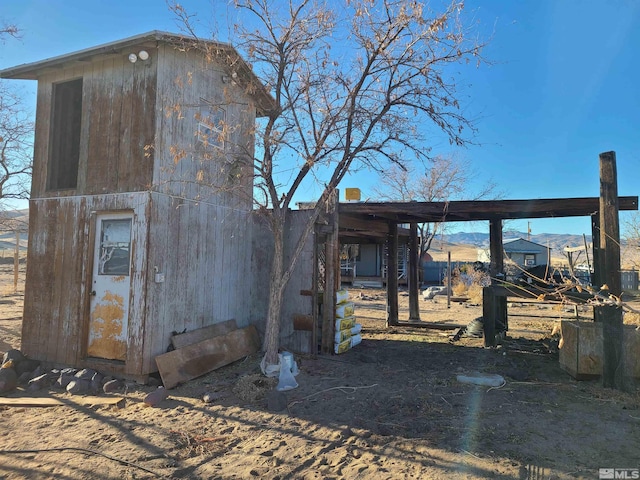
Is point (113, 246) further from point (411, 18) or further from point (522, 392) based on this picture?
point (522, 392)

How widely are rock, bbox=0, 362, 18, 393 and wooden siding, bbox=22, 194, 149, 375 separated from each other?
72 centimetres

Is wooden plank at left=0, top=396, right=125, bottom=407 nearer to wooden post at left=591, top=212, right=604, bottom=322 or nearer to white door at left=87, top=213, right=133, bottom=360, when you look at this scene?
white door at left=87, top=213, right=133, bottom=360

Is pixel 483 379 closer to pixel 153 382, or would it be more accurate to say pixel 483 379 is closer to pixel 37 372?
pixel 153 382

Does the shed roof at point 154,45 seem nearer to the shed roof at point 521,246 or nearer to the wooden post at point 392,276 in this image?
the wooden post at point 392,276

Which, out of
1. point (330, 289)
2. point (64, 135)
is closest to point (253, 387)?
point (330, 289)

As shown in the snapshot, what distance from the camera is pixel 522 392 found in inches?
228

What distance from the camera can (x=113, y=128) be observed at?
683cm

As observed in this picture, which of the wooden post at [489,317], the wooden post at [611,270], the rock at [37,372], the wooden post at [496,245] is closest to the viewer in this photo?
the wooden post at [611,270]

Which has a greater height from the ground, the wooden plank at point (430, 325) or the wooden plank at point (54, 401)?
the wooden plank at point (430, 325)

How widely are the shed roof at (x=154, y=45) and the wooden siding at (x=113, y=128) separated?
19cm

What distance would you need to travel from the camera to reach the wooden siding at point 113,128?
21.4 feet

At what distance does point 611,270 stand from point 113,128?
799cm

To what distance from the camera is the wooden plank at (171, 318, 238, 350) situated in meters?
6.62

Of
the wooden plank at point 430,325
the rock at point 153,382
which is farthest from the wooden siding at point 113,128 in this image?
the wooden plank at point 430,325
